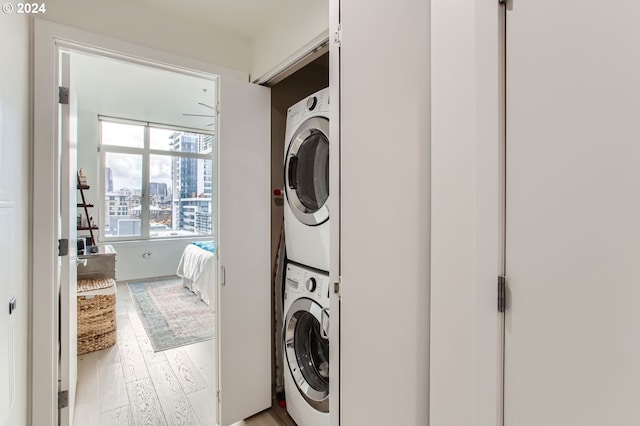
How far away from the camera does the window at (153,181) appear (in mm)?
5098

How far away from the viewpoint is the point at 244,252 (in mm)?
1976

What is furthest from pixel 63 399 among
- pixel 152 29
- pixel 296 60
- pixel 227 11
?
pixel 227 11

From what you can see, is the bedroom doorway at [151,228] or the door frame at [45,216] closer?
the door frame at [45,216]

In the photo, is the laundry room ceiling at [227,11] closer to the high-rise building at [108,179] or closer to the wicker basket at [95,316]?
the wicker basket at [95,316]

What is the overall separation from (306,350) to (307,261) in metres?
0.60

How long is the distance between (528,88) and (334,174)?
2.17ft

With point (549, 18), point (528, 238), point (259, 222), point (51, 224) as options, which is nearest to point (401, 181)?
point (528, 238)

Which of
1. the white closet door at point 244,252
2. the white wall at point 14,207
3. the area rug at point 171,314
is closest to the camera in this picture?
the white wall at point 14,207

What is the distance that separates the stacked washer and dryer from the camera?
1.64m

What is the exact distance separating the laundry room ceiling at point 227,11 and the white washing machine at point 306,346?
154 centimetres

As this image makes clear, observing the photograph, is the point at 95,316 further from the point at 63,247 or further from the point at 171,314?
the point at 63,247

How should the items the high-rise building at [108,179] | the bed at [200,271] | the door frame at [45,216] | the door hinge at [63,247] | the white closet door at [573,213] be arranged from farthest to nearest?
the high-rise building at [108,179]
the bed at [200,271]
the door hinge at [63,247]
the door frame at [45,216]
the white closet door at [573,213]

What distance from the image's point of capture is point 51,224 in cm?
151

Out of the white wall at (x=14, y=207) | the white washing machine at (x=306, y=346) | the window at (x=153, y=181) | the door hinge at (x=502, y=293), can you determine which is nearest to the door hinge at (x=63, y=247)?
the white wall at (x=14, y=207)
